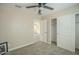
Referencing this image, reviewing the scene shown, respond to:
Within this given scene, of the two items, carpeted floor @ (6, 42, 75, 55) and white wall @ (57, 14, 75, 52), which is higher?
white wall @ (57, 14, 75, 52)

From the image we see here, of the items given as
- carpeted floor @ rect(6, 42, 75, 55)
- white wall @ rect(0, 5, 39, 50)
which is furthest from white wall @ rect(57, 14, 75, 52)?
white wall @ rect(0, 5, 39, 50)

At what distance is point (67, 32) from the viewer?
2029 millimetres

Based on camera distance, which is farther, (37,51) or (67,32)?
(67,32)

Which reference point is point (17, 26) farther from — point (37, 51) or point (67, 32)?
point (67, 32)

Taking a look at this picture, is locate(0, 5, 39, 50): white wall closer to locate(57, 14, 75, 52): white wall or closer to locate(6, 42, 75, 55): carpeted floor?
locate(6, 42, 75, 55): carpeted floor

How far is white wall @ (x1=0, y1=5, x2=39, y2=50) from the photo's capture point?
224cm

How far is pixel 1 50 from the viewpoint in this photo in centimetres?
181

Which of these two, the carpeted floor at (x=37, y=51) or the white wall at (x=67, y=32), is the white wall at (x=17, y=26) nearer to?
the carpeted floor at (x=37, y=51)

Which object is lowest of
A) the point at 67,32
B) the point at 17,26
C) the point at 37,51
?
the point at 37,51

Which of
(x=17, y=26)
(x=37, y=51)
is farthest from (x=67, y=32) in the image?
(x=17, y=26)

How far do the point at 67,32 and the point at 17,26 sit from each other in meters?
1.40

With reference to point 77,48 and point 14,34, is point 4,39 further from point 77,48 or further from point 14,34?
point 77,48

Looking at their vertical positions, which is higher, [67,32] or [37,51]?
[67,32]

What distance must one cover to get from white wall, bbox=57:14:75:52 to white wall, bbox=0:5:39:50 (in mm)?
719
